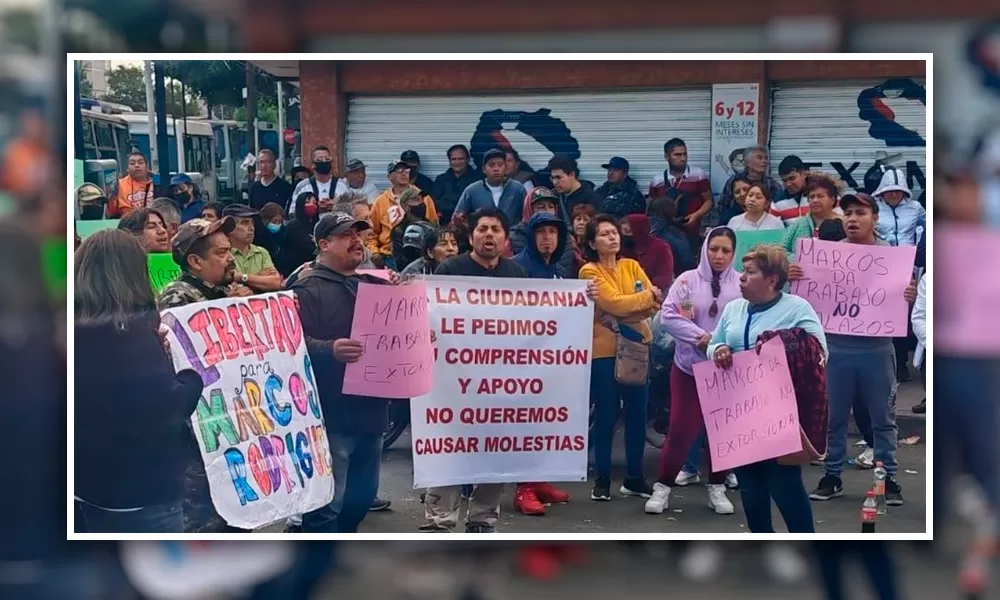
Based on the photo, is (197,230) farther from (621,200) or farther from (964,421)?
(964,421)

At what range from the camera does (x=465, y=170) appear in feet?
13.6

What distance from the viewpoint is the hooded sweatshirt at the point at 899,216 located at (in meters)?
4.09

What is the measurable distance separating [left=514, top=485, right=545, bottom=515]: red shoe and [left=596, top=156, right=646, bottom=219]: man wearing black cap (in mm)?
1006

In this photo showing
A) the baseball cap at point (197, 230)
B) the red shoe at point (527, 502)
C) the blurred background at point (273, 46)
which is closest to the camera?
the blurred background at point (273, 46)

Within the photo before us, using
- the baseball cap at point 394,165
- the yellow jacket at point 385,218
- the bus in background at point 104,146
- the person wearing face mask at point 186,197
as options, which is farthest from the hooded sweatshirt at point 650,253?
the bus in background at point 104,146

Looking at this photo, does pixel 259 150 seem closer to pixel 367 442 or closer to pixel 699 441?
pixel 367 442

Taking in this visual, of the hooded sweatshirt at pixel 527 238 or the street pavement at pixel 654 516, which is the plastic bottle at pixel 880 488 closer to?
the street pavement at pixel 654 516

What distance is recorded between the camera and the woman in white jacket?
4.18 meters

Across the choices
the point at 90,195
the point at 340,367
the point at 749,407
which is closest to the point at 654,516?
the point at 749,407

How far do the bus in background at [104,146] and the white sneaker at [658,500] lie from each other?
210cm

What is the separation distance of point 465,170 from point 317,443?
1.07 meters

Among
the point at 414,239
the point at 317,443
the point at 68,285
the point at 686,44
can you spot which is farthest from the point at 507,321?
the point at 68,285

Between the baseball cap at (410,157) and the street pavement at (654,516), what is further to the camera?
the street pavement at (654,516)

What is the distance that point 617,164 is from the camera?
4.11 metres
